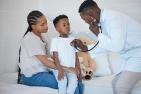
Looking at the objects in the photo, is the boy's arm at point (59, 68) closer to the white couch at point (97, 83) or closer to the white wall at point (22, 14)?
the white couch at point (97, 83)

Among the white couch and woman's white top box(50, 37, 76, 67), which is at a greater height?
woman's white top box(50, 37, 76, 67)

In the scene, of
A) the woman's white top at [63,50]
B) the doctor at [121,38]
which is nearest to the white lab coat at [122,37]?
the doctor at [121,38]

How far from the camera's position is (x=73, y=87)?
2.04 meters

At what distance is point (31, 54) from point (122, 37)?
2.37 feet

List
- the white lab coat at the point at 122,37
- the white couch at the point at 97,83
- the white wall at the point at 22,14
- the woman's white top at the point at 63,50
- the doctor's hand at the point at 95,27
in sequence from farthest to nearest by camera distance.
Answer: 1. the white wall at the point at 22,14
2. the woman's white top at the point at 63,50
3. the white couch at the point at 97,83
4. the doctor's hand at the point at 95,27
5. the white lab coat at the point at 122,37

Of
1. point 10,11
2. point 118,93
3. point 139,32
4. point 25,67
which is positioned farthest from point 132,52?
point 10,11

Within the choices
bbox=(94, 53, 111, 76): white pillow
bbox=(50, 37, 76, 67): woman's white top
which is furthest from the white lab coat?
bbox=(94, 53, 111, 76): white pillow

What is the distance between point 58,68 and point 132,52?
0.60 m

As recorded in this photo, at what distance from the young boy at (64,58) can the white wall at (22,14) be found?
0.49m

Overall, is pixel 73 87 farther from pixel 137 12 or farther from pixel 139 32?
pixel 137 12

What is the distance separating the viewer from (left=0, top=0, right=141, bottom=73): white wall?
239 centimetres

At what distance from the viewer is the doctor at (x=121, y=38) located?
5.31ft

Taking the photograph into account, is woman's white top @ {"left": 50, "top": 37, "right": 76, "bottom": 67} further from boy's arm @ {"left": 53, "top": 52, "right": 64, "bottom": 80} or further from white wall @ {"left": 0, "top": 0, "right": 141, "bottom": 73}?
white wall @ {"left": 0, "top": 0, "right": 141, "bottom": 73}

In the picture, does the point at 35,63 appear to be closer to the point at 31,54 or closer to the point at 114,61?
the point at 31,54
